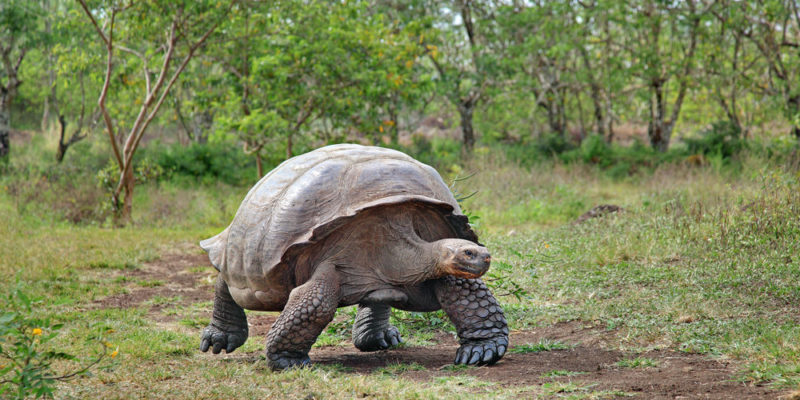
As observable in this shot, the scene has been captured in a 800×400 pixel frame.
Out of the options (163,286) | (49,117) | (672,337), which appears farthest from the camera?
(49,117)

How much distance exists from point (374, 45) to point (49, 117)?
20017 mm

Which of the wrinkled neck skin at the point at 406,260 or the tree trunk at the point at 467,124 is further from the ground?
the wrinkled neck skin at the point at 406,260

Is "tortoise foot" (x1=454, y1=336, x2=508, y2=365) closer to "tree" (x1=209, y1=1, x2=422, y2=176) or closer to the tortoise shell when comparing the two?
the tortoise shell

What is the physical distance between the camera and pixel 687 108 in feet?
81.7

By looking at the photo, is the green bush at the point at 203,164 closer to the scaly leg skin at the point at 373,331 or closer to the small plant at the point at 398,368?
the scaly leg skin at the point at 373,331

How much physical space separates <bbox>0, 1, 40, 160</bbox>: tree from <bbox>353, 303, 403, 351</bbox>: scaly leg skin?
12940 millimetres

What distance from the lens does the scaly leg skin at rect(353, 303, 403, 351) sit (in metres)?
4.53

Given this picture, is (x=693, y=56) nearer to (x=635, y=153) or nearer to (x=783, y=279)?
(x=635, y=153)

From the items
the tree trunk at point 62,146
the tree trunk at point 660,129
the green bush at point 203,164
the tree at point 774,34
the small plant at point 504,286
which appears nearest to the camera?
the small plant at point 504,286

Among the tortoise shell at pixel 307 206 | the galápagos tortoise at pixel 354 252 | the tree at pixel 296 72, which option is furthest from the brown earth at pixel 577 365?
the tree at pixel 296 72

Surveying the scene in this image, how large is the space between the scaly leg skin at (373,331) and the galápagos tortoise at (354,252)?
559 millimetres

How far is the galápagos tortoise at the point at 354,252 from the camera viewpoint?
369cm

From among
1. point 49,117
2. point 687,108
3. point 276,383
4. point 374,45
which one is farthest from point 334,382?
point 49,117

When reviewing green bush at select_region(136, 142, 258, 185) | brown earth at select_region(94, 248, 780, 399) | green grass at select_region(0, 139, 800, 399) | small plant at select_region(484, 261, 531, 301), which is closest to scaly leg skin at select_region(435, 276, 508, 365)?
brown earth at select_region(94, 248, 780, 399)
